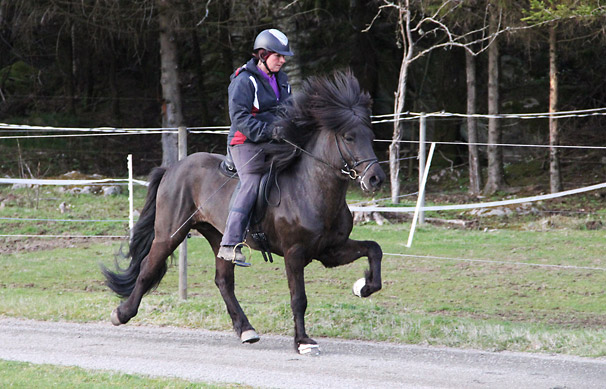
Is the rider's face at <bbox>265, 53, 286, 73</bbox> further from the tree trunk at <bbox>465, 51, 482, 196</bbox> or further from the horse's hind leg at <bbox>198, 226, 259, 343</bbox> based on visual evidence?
the tree trunk at <bbox>465, 51, 482, 196</bbox>

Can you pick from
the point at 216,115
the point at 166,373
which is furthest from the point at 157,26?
the point at 166,373

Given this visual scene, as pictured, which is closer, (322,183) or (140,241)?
(322,183)

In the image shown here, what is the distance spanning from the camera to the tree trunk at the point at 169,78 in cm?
1997

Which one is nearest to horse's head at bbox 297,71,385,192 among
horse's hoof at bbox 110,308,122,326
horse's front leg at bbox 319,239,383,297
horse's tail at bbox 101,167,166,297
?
horse's front leg at bbox 319,239,383,297

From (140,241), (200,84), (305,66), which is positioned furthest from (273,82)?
(200,84)

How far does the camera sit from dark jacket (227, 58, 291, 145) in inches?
266

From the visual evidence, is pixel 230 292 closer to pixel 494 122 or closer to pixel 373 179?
pixel 373 179

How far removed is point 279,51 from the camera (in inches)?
264

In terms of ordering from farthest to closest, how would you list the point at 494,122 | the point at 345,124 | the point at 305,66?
1. the point at 305,66
2. the point at 494,122
3. the point at 345,124

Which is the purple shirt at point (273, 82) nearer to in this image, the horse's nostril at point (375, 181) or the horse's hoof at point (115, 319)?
the horse's nostril at point (375, 181)

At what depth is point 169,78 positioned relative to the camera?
20344 mm

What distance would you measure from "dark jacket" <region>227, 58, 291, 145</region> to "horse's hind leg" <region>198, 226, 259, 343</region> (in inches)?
49.5

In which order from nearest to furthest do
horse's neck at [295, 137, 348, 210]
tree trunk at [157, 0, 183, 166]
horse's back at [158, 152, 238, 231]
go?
1. horse's neck at [295, 137, 348, 210]
2. horse's back at [158, 152, 238, 231]
3. tree trunk at [157, 0, 183, 166]

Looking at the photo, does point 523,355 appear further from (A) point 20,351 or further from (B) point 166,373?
(A) point 20,351
